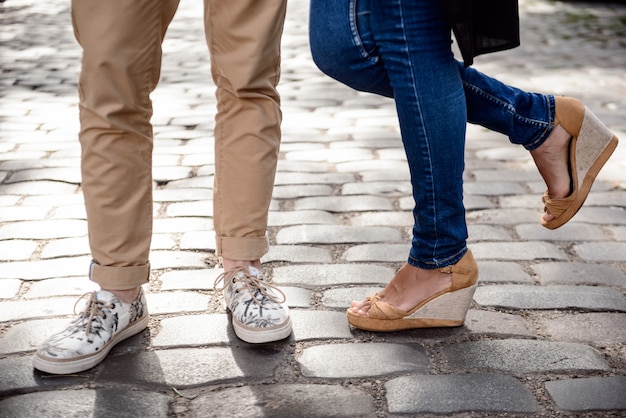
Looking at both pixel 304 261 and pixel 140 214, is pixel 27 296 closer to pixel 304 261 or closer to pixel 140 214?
pixel 140 214

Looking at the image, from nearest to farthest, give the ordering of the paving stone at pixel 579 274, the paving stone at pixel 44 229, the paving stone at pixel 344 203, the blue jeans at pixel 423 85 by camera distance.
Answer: the blue jeans at pixel 423 85, the paving stone at pixel 579 274, the paving stone at pixel 44 229, the paving stone at pixel 344 203

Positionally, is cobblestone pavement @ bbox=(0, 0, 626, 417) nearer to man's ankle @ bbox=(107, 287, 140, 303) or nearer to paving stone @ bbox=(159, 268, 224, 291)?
paving stone @ bbox=(159, 268, 224, 291)

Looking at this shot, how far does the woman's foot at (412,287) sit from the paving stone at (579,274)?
0.58 m

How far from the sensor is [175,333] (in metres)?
2.31

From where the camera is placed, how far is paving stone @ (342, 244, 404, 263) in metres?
2.90

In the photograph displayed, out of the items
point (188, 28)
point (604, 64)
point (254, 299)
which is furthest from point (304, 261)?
point (188, 28)

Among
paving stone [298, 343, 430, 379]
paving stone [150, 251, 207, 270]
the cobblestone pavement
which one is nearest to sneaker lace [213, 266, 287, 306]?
the cobblestone pavement

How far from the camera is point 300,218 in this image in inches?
131

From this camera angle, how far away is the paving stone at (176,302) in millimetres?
2473

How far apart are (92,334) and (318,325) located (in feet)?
2.01

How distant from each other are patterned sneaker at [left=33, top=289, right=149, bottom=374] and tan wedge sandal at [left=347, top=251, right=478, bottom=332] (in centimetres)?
60

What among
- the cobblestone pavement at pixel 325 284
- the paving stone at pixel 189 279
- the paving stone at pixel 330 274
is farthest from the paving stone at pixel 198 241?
the paving stone at pixel 330 274

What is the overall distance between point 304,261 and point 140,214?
2.62 feet

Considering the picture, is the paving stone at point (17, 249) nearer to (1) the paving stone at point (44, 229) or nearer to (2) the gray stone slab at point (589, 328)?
(1) the paving stone at point (44, 229)
